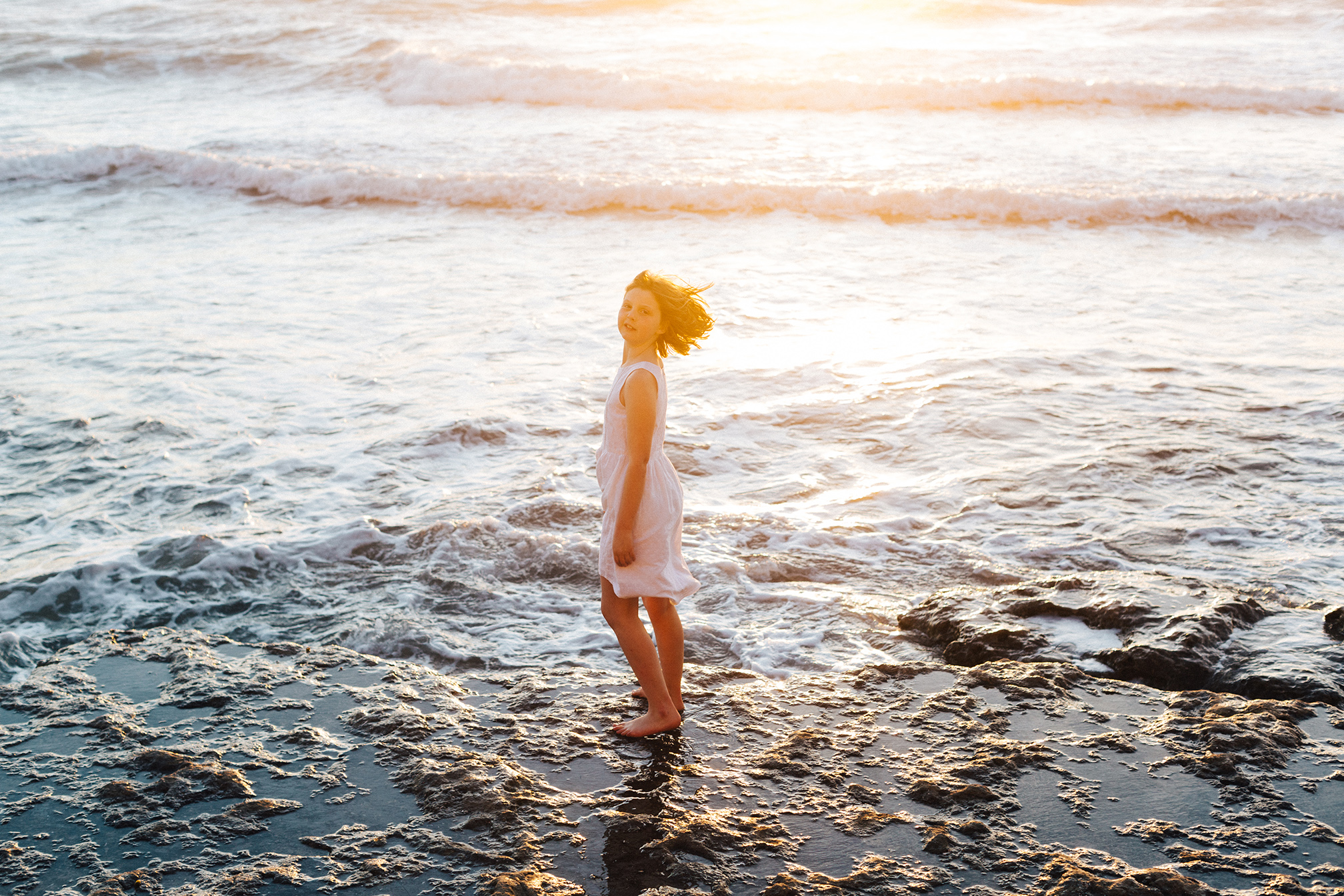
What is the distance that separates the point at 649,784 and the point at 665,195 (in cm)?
1086

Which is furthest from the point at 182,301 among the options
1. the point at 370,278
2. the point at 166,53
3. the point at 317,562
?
the point at 166,53

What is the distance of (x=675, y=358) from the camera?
775 cm

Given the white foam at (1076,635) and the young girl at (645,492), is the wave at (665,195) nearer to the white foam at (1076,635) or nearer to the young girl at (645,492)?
the white foam at (1076,635)

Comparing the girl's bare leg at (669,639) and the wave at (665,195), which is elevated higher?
the wave at (665,195)

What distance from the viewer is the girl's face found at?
323 centimetres

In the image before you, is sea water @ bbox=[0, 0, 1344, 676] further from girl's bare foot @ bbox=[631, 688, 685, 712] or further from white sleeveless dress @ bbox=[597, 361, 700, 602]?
white sleeveless dress @ bbox=[597, 361, 700, 602]

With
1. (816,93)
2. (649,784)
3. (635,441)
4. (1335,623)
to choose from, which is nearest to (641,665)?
(649,784)

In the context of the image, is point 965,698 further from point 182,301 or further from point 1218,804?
point 182,301

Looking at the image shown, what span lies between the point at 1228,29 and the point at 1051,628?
25.1m

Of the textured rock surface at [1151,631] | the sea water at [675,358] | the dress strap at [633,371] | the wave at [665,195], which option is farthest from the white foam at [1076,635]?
the wave at [665,195]

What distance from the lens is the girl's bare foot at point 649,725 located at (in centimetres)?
330

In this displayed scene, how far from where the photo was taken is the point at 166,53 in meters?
21.6

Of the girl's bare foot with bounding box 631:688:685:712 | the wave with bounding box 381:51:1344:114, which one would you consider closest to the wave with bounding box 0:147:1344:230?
the wave with bounding box 381:51:1344:114

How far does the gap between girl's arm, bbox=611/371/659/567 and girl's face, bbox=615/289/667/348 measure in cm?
15
